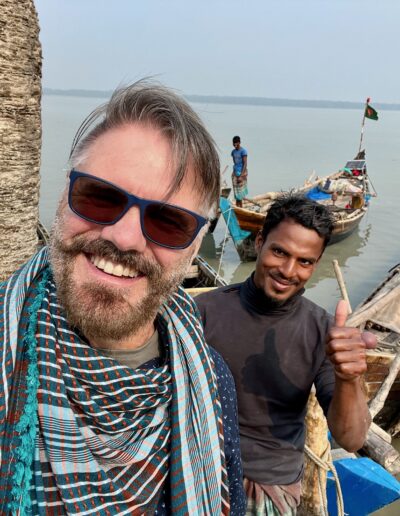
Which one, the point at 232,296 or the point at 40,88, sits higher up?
the point at 40,88

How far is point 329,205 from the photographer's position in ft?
44.5

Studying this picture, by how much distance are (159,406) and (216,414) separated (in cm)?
22

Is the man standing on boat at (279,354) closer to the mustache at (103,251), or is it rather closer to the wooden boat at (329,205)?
the mustache at (103,251)

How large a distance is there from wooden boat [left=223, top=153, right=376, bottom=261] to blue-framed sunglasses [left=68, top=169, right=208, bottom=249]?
1104 centimetres

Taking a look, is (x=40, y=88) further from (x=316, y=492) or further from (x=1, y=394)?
(x=316, y=492)

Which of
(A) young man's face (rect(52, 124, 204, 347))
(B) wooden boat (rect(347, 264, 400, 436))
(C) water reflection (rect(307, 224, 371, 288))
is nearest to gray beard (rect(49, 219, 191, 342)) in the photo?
(A) young man's face (rect(52, 124, 204, 347))

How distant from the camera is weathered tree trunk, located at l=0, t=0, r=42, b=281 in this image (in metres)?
3.20

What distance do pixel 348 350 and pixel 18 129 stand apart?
9.76 feet

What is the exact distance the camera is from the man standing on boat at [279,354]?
2055 millimetres

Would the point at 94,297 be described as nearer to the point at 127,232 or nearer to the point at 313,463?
the point at 127,232

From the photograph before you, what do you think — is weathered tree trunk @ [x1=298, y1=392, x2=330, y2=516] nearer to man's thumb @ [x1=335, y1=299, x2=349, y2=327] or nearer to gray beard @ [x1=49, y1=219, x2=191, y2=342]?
man's thumb @ [x1=335, y1=299, x2=349, y2=327]

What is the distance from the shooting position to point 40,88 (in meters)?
3.65

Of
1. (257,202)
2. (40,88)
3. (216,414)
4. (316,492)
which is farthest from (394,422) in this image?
(257,202)

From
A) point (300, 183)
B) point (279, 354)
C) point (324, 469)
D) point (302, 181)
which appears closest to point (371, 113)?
point (300, 183)
